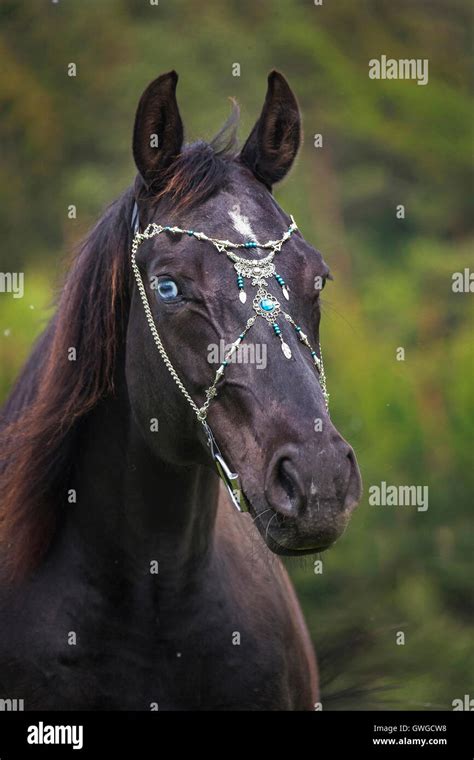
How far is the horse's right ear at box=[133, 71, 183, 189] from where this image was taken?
12.4 feet

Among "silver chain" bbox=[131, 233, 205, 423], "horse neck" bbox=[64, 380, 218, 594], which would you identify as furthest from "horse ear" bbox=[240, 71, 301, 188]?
"horse neck" bbox=[64, 380, 218, 594]

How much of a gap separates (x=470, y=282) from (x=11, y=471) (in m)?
9.48

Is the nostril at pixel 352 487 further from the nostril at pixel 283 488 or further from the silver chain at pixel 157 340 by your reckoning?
the silver chain at pixel 157 340

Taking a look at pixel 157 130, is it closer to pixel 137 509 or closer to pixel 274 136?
pixel 274 136

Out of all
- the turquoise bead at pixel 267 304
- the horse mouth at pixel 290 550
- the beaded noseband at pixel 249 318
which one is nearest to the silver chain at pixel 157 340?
the beaded noseband at pixel 249 318

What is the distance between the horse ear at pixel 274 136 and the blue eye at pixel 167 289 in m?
0.61

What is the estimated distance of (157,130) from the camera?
151 inches

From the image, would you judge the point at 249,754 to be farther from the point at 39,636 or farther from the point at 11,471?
the point at 11,471

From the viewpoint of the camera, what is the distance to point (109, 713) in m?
3.97

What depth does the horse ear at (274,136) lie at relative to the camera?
3.98m

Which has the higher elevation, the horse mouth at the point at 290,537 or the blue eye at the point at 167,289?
the blue eye at the point at 167,289

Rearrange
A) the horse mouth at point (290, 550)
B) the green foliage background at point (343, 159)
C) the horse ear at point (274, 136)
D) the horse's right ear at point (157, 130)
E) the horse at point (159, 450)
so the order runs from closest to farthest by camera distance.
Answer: the horse mouth at point (290, 550) < the horse at point (159, 450) < the horse's right ear at point (157, 130) < the horse ear at point (274, 136) < the green foliage background at point (343, 159)

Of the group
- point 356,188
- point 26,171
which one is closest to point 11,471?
point 26,171

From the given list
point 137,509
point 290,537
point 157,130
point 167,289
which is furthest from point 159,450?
point 157,130
